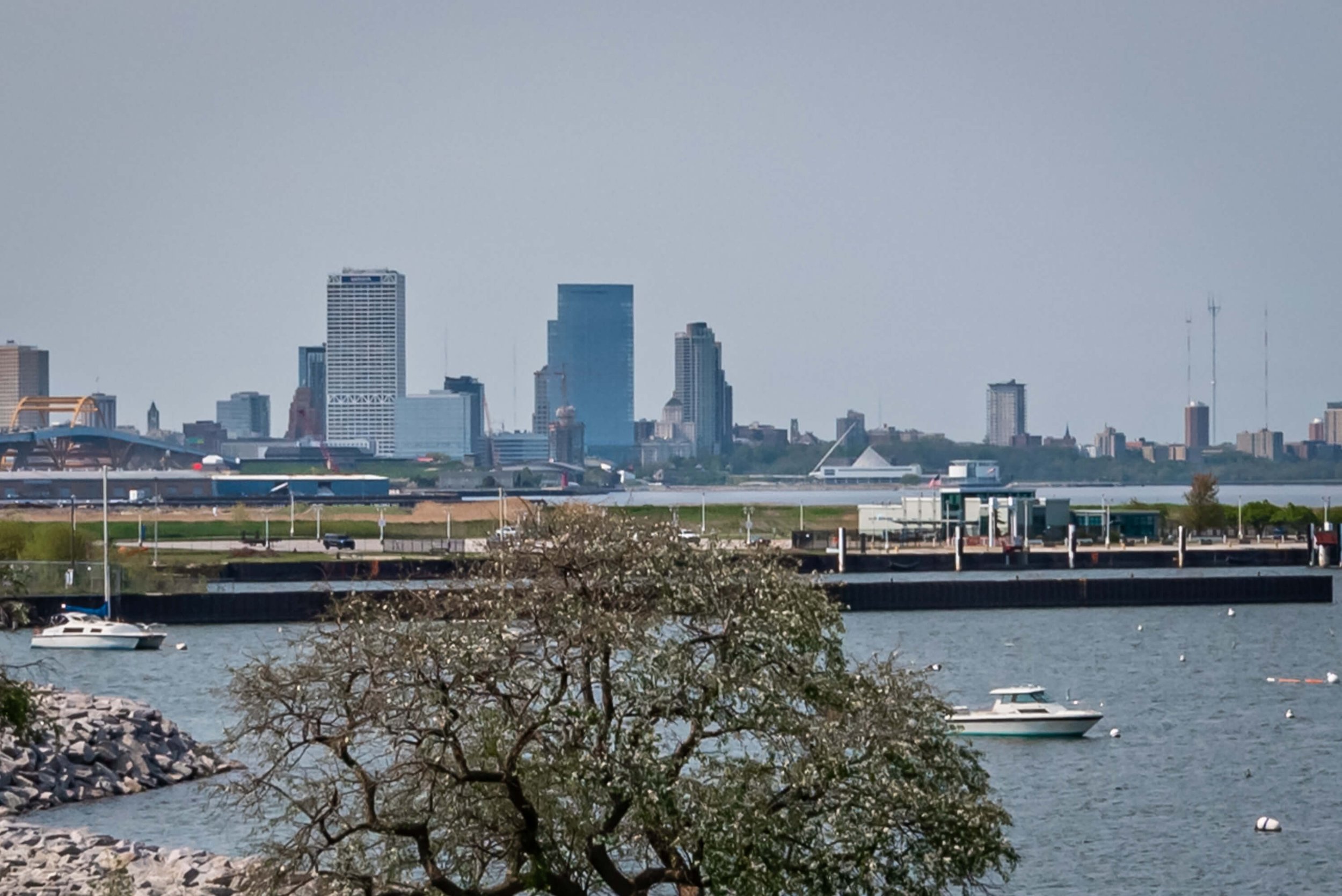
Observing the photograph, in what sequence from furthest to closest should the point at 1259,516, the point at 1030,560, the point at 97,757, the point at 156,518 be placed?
the point at 156,518, the point at 1259,516, the point at 1030,560, the point at 97,757

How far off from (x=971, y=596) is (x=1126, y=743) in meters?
38.1

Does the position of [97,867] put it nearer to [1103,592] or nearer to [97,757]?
[97,757]

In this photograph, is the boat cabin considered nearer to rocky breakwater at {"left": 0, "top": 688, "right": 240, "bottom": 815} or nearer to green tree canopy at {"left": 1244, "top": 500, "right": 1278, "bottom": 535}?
rocky breakwater at {"left": 0, "top": 688, "right": 240, "bottom": 815}

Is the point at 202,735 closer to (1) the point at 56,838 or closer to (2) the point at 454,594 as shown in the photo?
(1) the point at 56,838

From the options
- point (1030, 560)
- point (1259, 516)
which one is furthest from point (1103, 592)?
point (1259, 516)

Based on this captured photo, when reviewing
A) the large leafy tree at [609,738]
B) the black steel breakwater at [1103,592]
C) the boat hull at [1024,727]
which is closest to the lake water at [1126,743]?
the boat hull at [1024,727]

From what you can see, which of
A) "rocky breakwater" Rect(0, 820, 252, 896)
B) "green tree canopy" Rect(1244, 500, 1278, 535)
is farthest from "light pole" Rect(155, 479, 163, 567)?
"green tree canopy" Rect(1244, 500, 1278, 535)

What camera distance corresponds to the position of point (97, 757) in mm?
33281

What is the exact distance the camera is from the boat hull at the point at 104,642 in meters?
60.4

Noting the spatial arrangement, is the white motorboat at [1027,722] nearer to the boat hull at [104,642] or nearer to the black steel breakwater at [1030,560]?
the boat hull at [104,642]

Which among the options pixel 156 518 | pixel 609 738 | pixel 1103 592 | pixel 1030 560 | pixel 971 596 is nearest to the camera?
pixel 609 738

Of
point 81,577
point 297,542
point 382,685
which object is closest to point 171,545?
point 297,542

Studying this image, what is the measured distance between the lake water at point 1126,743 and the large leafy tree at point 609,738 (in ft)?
17.4

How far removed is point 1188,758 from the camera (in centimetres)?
3853
